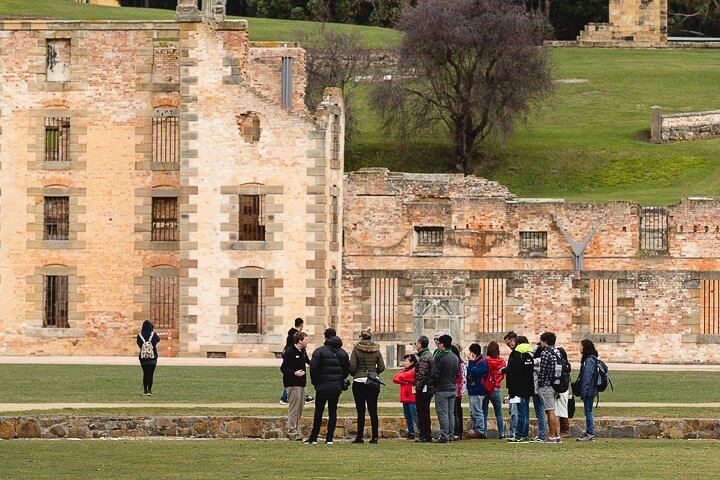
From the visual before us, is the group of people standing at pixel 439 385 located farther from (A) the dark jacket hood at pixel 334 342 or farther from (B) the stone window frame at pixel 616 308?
(B) the stone window frame at pixel 616 308

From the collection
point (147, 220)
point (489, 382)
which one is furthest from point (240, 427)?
point (147, 220)

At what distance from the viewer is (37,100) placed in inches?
2317

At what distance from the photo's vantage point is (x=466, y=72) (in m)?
75.7

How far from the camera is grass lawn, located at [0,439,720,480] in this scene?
29172mm

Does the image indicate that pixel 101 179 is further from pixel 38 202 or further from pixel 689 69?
pixel 689 69

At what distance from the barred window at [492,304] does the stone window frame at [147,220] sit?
8.34 meters

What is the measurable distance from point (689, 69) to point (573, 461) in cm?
6658

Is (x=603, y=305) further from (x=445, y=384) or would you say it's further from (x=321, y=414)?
(x=321, y=414)

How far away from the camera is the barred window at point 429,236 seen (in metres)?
61.8

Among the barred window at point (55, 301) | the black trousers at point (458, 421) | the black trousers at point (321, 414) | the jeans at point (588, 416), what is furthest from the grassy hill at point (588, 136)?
the black trousers at point (321, 414)

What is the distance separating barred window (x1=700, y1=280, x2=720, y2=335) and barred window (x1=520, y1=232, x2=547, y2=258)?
466cm

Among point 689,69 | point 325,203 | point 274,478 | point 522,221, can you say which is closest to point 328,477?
point 274,478

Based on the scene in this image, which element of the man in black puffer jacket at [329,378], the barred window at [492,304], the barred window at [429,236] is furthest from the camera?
the barred window at [429,236]

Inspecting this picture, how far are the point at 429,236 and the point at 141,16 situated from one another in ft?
124
